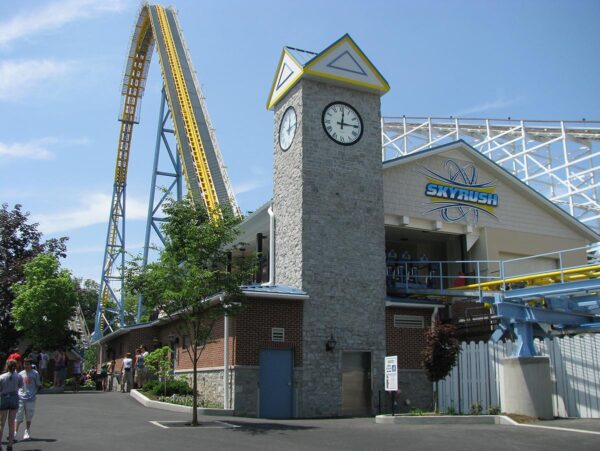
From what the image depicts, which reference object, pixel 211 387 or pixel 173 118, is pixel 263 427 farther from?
pixel 173 118

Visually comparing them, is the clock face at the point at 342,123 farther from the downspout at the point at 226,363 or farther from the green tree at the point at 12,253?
the green tree at the point at 12,253

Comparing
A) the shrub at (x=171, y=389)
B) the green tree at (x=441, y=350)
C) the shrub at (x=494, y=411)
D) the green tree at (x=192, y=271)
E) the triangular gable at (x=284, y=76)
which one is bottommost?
the shrub at (x=494, y=411)

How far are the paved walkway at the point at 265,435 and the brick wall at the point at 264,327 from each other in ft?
7.49

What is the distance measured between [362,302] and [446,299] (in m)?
4.09

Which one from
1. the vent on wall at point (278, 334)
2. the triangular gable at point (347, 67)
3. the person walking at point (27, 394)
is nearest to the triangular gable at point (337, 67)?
the triangular gable at point (347, 67)

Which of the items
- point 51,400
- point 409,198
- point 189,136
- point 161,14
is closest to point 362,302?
point 409,198

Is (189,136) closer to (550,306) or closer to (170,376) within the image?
(170,376)

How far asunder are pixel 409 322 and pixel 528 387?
571 centimetres

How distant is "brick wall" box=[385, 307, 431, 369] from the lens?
21920 mm

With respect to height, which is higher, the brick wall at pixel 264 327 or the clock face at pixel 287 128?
the clock face at pixel 287 128

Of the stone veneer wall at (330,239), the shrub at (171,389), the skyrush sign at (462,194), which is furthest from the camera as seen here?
the skyrush sign at (462,194)

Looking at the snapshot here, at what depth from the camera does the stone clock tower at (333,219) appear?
20609 millimetres

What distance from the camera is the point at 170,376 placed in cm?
2545

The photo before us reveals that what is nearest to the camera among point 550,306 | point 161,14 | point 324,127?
point 550,306
